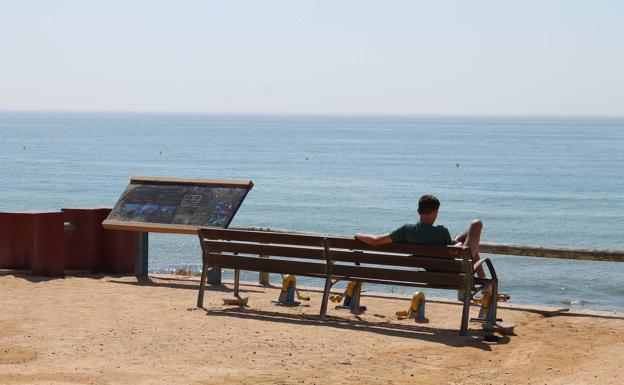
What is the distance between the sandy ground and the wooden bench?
1.32 feet

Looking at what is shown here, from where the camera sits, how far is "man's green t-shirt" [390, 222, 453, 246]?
915cm

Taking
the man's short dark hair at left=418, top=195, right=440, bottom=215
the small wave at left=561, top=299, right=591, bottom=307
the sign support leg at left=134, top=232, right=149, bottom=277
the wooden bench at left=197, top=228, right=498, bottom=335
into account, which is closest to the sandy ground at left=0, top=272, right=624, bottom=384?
the wooden bench at left=197, top=228, right=498, bottom=335

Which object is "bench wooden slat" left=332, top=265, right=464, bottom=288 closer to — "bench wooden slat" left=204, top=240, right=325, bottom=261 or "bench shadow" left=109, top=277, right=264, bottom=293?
"bench wooden slat" left=204, top=240, right=325, bottom=261

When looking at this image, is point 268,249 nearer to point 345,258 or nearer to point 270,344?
point 345,258

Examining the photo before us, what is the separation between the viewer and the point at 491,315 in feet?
29.9

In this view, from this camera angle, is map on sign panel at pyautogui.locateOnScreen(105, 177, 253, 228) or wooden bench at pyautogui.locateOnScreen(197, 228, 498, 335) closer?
wooden bench at pyautogui.locateOnScreen(197, 228, 498, 335)

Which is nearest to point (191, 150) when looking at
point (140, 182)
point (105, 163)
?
point (105, 163)

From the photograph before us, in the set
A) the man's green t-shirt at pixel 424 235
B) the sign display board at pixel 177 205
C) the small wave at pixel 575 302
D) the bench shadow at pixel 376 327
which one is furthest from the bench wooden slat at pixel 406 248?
the small wave at pixel 575 302

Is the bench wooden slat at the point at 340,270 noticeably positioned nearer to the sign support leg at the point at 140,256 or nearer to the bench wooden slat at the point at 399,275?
the bench wooden slat at the point at 399,275

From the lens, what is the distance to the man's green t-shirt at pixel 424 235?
9.15m

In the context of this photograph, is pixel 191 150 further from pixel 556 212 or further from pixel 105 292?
pixel 105 292

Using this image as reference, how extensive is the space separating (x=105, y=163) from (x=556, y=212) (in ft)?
140

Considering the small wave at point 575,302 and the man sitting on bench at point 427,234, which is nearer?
the man sitting on bench at point 427,234

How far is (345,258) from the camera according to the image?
9.54 metres
